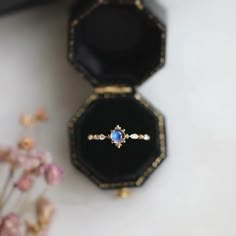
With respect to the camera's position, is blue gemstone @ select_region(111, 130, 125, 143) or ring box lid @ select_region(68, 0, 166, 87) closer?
blue gemstone @ select_region(111, 130, 125, 143)

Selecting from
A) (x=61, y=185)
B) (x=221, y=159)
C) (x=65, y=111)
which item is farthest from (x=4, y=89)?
(x=221, y=159)

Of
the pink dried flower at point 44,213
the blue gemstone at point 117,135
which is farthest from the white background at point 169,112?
the blue gemstone at point 117,135

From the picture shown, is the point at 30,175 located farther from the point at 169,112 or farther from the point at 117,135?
the point at 169,112

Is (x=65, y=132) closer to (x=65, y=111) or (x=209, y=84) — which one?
(x=65, y=111)

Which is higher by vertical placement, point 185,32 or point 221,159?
point 185,32

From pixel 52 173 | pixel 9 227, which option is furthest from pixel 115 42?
pixel 9 227

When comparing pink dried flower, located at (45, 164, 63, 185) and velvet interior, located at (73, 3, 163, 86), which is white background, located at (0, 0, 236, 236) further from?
pink dried flower, located at (45, 164, 63, 185)

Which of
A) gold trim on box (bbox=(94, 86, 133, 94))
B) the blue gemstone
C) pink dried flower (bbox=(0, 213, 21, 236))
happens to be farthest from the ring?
pink dried flower (bbox=(0, 213, 21, 236))
